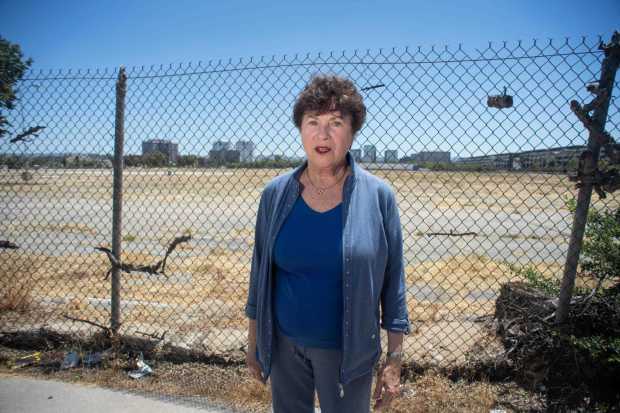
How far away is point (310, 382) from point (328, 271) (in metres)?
0.62

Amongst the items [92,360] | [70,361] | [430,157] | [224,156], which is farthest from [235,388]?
[430,157]

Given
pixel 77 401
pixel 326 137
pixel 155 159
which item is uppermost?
Answer: pixel 155 159

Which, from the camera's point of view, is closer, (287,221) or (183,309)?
(287,221)

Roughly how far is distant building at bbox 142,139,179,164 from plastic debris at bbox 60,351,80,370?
2236mm

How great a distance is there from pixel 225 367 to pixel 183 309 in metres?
1.58

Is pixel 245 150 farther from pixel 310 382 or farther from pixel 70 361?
pixel 310 382

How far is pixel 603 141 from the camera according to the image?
2494 mm

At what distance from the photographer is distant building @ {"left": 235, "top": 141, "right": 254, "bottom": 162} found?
430 cm

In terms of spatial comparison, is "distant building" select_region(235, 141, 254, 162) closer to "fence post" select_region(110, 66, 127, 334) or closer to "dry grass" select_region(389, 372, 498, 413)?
"fence post" select_region(110, 66, 127, 334)

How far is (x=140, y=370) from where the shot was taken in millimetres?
3537

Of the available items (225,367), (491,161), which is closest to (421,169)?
(491,161)

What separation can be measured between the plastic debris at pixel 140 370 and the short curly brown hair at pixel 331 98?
272 cm

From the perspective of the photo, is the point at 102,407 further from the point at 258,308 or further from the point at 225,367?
the point at 258,308

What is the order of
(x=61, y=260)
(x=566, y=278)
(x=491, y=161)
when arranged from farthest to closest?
(x=61, y=260), (x=491, y=161), (x=566, y=278)
